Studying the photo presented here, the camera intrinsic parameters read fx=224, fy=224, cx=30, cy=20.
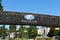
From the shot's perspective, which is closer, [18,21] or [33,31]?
[18,21]

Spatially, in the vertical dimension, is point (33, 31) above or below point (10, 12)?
below

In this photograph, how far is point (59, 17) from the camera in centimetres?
3209

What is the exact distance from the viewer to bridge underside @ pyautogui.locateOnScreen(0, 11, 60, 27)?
30062mm

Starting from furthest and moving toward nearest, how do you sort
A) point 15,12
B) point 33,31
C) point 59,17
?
1. point 33,31
2. point 59,17
3. point 15,12

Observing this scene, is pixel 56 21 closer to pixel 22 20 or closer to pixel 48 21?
pixel 48 21

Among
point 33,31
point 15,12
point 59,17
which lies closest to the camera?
point 15,12

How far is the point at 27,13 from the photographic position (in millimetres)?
30266

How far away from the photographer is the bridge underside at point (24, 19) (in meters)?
30.1

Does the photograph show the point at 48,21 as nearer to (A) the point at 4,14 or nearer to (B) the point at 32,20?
(B) the point at 32,20

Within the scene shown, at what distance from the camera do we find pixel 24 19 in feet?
100

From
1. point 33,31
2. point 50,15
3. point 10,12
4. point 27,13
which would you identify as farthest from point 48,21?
point 33,31

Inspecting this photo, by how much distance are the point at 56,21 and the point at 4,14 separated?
760 centimetres

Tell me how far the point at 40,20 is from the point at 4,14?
16.7 feet

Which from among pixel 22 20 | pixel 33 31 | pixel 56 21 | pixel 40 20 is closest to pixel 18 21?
pixel 22 20
